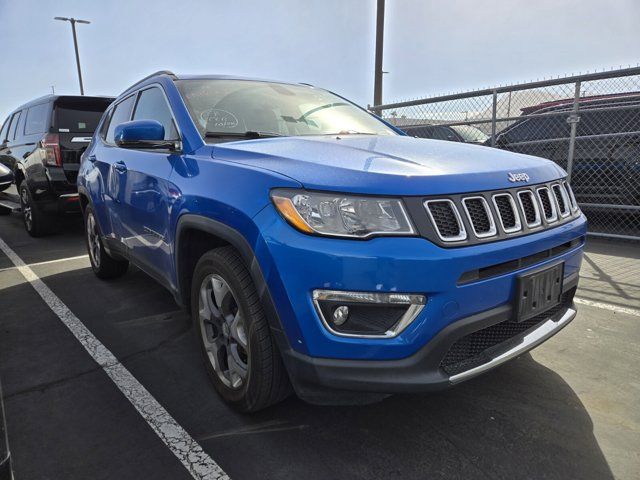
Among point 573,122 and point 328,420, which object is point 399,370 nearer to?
point 328,420

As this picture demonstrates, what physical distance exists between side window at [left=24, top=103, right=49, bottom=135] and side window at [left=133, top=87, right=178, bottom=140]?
3774 millimetres

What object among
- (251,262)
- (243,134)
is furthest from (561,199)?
(243,134)

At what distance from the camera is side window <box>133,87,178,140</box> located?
2.87 metres

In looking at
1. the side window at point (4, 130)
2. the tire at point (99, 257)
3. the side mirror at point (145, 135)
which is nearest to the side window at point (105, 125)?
the tire at point (99, 257)

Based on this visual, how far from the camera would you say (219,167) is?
2215mm

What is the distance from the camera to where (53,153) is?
623 cm

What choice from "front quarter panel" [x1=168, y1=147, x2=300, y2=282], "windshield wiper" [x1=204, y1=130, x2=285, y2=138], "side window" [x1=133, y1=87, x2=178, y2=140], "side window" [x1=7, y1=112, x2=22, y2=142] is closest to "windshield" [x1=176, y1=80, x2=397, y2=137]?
"windshield wiper" [x1=204, y1=130, x2=285, y2=138]

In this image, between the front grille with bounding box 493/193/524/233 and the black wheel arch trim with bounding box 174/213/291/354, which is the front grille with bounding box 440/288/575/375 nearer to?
the front grille with bounding box 493/193/524/233

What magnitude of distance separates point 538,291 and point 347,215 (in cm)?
91

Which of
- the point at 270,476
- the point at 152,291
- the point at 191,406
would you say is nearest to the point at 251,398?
the point at 270,476

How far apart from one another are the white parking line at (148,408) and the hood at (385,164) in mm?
1262

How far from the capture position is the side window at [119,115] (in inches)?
152

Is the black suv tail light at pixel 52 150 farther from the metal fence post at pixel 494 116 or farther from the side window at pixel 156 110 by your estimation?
the metal fence post at pixel 494 116

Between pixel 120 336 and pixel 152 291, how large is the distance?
993 mm
